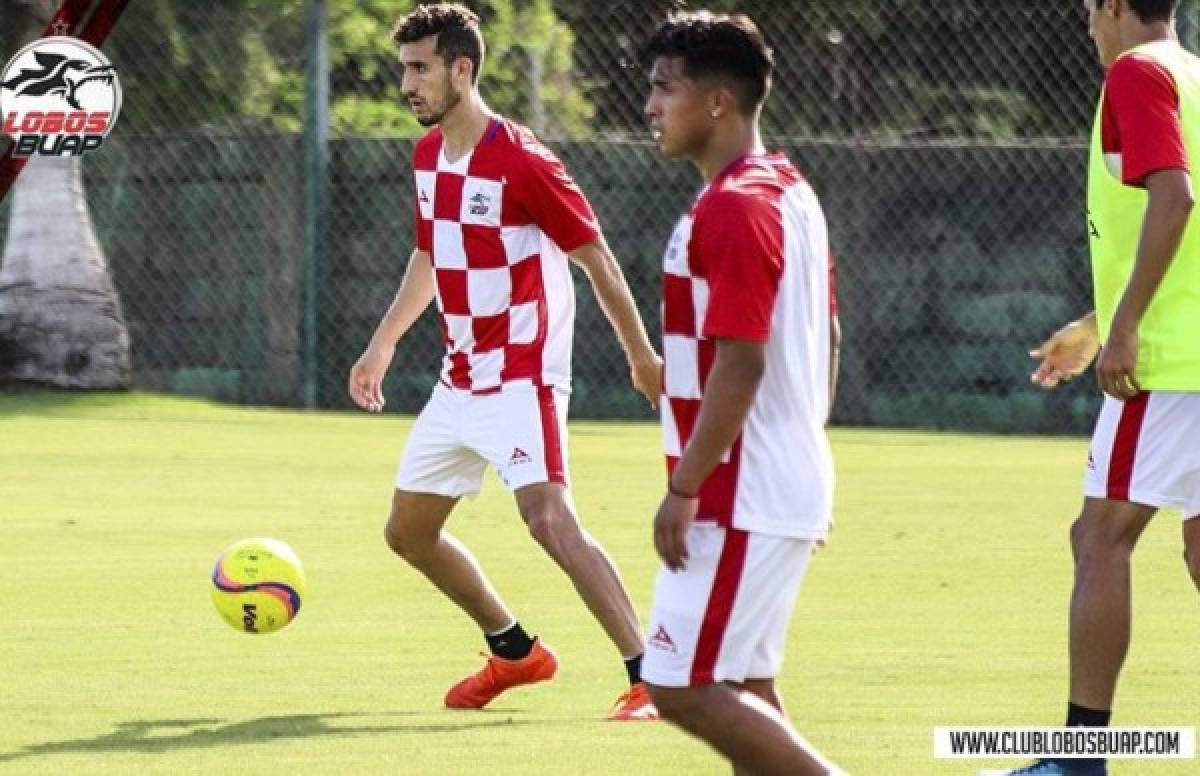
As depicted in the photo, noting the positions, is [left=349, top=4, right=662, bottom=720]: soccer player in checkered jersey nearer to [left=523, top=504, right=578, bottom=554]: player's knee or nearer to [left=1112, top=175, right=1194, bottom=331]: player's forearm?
[left=523, top=504, right=578, bottom=554]: player's knee

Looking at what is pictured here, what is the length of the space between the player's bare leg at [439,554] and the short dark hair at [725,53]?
9.79 ft

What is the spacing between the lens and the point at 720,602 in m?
5.45

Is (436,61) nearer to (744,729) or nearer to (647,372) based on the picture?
(647,372)

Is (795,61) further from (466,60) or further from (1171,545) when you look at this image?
(466,60)

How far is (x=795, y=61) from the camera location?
21844 millimetres

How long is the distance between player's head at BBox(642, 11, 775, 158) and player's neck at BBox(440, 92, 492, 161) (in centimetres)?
283

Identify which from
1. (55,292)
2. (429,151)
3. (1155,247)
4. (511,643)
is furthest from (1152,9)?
(55,292)

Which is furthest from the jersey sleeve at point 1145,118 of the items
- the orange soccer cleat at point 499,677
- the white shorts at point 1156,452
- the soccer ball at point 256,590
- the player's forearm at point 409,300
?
the soccer ball at point 256,590

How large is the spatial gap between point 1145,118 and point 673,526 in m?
1.92

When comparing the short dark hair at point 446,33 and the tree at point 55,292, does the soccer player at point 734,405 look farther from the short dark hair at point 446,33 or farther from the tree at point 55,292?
the tree at point 55,292

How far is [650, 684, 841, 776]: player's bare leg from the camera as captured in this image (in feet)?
17.8

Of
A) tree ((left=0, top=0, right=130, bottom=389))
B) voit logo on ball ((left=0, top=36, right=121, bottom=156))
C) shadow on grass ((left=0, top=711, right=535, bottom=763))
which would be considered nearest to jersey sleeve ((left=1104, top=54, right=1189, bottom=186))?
shadow on grass ((left=0, top=711, right=535, bottom=763))

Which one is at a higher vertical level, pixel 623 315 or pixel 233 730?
pixel 623 315

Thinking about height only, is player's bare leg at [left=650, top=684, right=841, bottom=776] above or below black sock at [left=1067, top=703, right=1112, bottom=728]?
above
